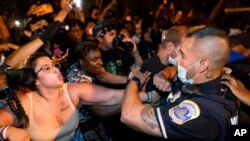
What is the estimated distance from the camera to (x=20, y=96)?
9.73 feet

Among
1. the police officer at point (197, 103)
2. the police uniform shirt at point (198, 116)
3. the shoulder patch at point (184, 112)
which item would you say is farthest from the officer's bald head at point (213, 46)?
the shoulder patch at point (184, 112)

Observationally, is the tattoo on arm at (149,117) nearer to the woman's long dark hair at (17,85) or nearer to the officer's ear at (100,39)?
the woman's long dark hair at (17,85)

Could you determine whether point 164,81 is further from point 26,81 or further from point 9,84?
point 9,84

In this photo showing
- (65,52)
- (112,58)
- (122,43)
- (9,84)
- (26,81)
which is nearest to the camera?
(26,81)

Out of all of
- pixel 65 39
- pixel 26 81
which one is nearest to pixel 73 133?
pixel 26 81

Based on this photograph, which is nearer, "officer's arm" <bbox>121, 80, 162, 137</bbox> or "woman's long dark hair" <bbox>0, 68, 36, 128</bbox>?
"officer's arm" <bbox>121, 80, 162, 137</bbox>

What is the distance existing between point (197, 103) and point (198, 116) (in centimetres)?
9

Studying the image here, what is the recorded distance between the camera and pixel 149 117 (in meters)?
2.40

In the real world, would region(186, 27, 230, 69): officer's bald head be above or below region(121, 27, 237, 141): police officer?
above

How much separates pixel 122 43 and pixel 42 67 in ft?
2.98

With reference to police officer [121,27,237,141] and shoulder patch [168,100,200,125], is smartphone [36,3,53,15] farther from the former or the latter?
shoulder patch [168,100,200,125]

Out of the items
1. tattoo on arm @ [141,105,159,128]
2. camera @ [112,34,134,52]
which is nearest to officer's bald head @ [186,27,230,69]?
tattoo on arm @ [141,105,159,128]

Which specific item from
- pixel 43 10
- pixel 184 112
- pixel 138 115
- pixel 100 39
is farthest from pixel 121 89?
pixel 43 10

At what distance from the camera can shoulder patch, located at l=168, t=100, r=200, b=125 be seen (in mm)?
2238
